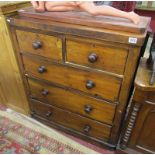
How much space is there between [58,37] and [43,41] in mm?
112

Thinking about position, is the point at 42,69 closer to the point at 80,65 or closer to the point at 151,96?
the point at 80,65

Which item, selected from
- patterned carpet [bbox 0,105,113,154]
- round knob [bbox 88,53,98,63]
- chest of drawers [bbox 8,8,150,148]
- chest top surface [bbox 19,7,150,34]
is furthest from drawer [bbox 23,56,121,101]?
patterned carpet [bbox 0,105,113,154]

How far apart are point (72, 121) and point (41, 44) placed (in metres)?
0.67

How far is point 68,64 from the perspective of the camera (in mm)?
968

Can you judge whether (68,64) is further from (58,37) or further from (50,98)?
(50,98)

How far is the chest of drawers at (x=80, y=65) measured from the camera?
0.79 m

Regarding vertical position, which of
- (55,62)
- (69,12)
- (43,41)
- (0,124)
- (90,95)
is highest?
(69,12)

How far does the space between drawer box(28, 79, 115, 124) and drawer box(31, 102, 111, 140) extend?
0.05 meters

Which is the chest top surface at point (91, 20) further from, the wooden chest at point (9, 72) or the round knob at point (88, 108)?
the round knob at point (88, 108)

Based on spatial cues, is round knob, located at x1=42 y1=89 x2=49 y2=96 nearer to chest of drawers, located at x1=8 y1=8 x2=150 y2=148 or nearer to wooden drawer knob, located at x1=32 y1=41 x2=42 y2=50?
chest of drawers, located at x1=8 y1=8 x2=150 y2=148

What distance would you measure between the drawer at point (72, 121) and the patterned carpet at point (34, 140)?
123 mm

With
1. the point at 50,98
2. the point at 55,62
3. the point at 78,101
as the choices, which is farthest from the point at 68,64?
the point at 50,98

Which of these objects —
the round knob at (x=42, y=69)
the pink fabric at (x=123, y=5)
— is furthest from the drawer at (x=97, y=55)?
the pink fabric at (x=123, y=5)

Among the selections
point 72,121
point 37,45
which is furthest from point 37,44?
point 72,121
